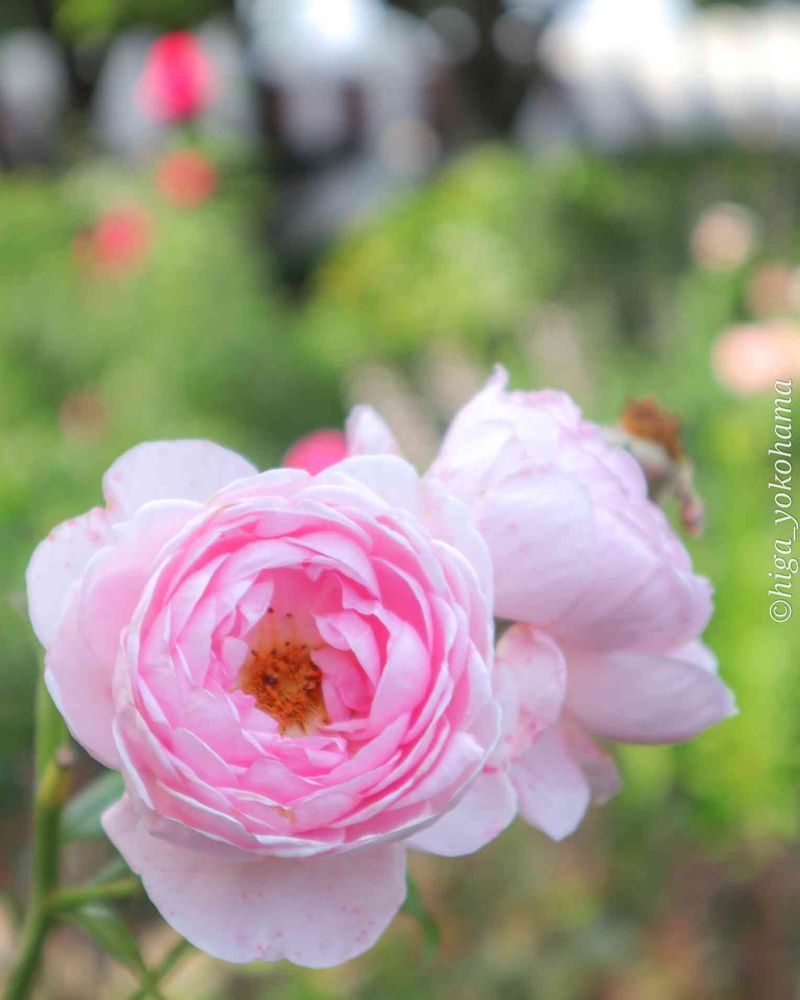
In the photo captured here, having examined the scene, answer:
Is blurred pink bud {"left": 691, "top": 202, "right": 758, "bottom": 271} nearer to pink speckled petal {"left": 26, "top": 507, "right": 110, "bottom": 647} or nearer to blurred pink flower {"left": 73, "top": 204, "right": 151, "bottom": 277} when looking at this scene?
blurred pink flower {"left": 73, "top": 204, "right": 151, "bottom": 277}

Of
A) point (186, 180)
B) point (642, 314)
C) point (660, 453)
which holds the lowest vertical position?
point (642, 314)

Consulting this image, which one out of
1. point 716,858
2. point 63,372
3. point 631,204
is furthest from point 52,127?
point 716,858

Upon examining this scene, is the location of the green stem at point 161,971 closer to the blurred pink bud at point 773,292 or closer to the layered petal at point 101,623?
the layered petal at point 101,623

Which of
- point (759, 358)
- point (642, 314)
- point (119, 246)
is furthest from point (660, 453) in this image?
point (642, 314)

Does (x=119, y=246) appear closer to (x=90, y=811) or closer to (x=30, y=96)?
(x=90, y=811)

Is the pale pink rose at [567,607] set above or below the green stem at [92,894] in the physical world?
above

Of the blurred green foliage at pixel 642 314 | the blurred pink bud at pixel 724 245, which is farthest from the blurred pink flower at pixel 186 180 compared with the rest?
the blurred pink bud at pixel 724 245

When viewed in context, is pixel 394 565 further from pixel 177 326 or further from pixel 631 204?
pixel 631 204
